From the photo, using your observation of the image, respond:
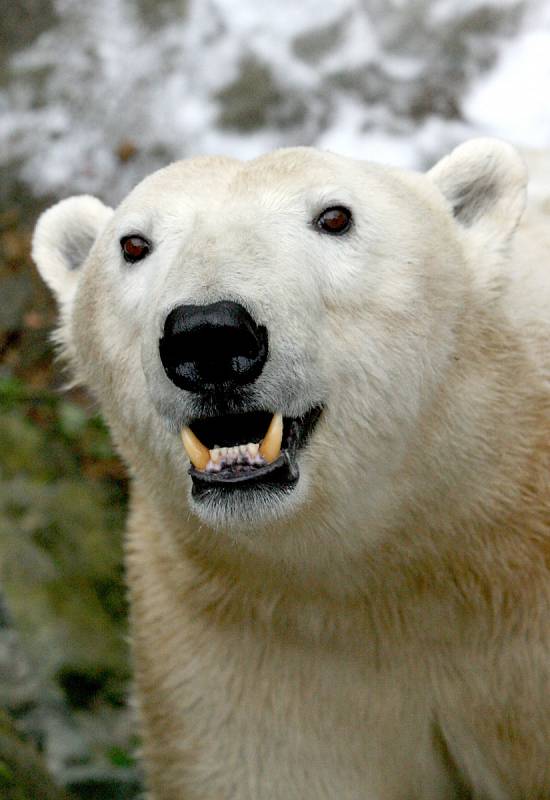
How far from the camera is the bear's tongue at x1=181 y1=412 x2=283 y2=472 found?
9.02 feet

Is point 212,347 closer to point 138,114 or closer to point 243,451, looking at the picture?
point 243,451

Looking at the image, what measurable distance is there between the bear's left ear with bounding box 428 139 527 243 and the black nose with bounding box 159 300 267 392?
1.06m

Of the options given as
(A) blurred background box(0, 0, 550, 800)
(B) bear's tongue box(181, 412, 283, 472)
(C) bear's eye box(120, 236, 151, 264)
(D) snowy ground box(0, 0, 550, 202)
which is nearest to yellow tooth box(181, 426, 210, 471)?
(B) bear's tongue box(181, 412, 283, 472)

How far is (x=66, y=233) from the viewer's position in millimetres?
3859

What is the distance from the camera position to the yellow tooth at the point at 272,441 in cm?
275

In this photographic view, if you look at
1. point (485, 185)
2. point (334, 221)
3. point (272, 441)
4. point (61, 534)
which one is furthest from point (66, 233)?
point (61, 534)

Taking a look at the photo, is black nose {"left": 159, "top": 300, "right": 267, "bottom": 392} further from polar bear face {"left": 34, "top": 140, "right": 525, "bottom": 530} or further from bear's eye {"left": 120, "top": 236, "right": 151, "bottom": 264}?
bear's eye {"left": 120, "top": 236, "right": 151, "bottom": 264}

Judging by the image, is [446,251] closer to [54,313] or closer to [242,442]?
[242,442]

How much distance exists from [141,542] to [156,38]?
16.0 feet

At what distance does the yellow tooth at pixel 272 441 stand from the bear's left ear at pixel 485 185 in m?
1.00

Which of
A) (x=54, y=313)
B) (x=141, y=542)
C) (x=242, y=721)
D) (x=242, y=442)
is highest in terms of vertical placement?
(x=54, y=313)

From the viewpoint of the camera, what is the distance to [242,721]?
357cm

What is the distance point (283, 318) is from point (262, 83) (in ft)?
16.9

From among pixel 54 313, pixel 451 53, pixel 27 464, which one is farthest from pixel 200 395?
pixel 451 53
